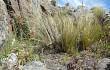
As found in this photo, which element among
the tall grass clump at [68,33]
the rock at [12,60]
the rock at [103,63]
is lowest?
the rock at [103,63]

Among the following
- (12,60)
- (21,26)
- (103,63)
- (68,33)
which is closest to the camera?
(12,60)

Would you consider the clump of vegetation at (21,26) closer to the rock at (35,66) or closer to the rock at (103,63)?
the rock at (35,66)

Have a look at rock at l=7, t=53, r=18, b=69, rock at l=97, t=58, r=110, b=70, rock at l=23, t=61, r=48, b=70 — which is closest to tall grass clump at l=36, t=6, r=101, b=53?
rock at l=97, t=58, r=110, b=70

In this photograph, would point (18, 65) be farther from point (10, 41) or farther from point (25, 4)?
point (25, 4)

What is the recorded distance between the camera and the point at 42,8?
10438 millimetres

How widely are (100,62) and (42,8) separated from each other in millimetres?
4909

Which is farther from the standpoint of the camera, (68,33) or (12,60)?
(68,33)

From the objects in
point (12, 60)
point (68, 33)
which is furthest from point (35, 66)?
point (68, 33)

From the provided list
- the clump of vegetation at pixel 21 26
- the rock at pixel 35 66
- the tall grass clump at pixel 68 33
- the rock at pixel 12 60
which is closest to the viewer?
the rock at pixel 12 60

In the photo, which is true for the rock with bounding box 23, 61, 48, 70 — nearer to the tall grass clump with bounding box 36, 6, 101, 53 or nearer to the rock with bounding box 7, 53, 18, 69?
the rock with bounding box 7, 53, 18, 69

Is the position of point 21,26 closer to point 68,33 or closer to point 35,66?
point 68,33

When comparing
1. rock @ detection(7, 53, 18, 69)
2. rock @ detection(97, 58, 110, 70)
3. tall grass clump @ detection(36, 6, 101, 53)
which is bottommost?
rock @ detection(97, 58, 110, 70)

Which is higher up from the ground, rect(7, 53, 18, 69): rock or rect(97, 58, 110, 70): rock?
rect(7, 53, 18, 69): rock

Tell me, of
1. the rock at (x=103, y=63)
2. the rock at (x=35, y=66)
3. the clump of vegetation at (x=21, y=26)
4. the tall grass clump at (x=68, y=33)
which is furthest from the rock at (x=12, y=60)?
the clump of vegetation at (x=21, y=26)
